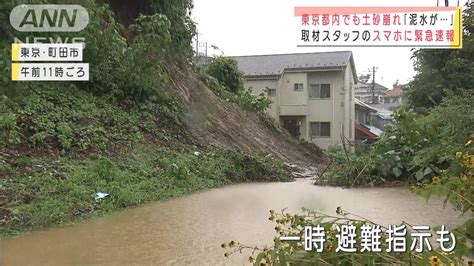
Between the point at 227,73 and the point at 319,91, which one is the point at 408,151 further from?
the point at 319,91

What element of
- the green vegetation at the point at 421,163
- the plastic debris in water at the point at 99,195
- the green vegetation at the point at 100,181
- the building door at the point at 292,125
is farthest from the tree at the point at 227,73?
the plastic debris in water at the point at 99,195

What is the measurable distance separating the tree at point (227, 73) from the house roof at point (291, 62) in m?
4.77

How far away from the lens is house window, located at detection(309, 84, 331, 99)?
22828 millimetres

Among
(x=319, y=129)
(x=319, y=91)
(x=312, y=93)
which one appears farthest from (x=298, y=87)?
(x=319, y=129)

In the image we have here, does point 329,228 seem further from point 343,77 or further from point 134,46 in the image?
point 343,77

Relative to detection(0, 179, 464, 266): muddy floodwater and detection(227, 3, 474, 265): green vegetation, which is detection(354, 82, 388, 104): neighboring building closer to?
detection(227, 3, 474, 265): green vegetation

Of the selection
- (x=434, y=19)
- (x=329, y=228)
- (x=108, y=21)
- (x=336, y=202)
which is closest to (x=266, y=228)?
(x=336, y=202)

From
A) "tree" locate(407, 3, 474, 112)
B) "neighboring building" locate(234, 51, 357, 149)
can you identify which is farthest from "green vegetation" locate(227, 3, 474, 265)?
"neighboring building" locate(234, 51, 357, 149)

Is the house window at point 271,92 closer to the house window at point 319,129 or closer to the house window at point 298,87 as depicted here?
the house window at point 298,87

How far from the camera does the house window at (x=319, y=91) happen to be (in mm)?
22828

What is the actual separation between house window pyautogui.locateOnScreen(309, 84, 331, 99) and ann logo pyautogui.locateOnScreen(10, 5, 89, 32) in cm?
1720

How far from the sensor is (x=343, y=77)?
2231cm

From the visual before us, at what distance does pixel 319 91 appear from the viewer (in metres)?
23.0

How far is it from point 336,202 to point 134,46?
5552 mm
